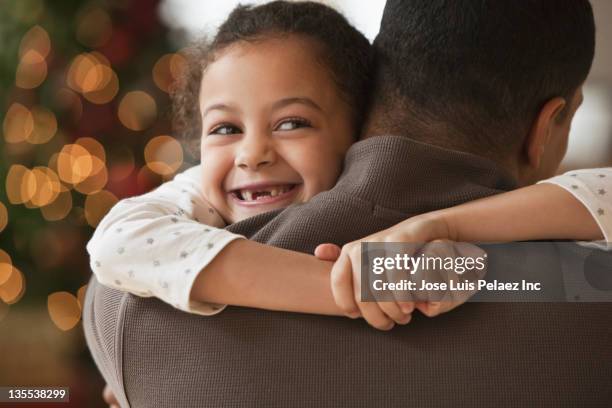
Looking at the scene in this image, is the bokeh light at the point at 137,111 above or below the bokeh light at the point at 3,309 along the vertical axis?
above

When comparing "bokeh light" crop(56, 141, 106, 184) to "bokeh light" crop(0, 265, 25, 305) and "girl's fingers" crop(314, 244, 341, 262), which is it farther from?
"girl's fingers" crop(314, 244, 341, 262)

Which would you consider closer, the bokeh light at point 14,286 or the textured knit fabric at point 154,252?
the textured knit fabric at point 154,252

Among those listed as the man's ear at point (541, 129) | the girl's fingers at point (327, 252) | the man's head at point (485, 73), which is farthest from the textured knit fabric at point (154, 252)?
the man's ear at point (541, 129)

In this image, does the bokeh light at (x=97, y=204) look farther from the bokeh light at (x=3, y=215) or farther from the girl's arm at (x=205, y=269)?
the girl's arm at (x=205, y=269)

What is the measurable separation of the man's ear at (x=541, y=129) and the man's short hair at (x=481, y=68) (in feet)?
0.03

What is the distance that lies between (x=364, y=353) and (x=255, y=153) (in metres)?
0.45

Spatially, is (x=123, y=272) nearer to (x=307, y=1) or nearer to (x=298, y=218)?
(x=298, y=218)

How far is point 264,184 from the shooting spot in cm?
126

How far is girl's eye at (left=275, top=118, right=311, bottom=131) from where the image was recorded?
50.2 inches

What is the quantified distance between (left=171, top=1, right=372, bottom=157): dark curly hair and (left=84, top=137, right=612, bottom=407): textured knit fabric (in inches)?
16.5

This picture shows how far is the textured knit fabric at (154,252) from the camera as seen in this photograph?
3.08ft

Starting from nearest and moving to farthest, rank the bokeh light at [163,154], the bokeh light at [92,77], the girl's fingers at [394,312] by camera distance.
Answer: the girl's fingers at [394,312]
the bokeh light at [92,77]
the bokeh light at [163,154]

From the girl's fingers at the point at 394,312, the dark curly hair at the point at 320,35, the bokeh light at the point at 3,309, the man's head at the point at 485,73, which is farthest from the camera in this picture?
the bokeh light at the point at 3,309

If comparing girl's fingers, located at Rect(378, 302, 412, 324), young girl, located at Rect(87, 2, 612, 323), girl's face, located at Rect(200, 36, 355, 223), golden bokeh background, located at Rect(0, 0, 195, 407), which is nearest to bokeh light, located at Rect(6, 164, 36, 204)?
golden bokeh background, located at Rect(0, 0, 195, 407)
